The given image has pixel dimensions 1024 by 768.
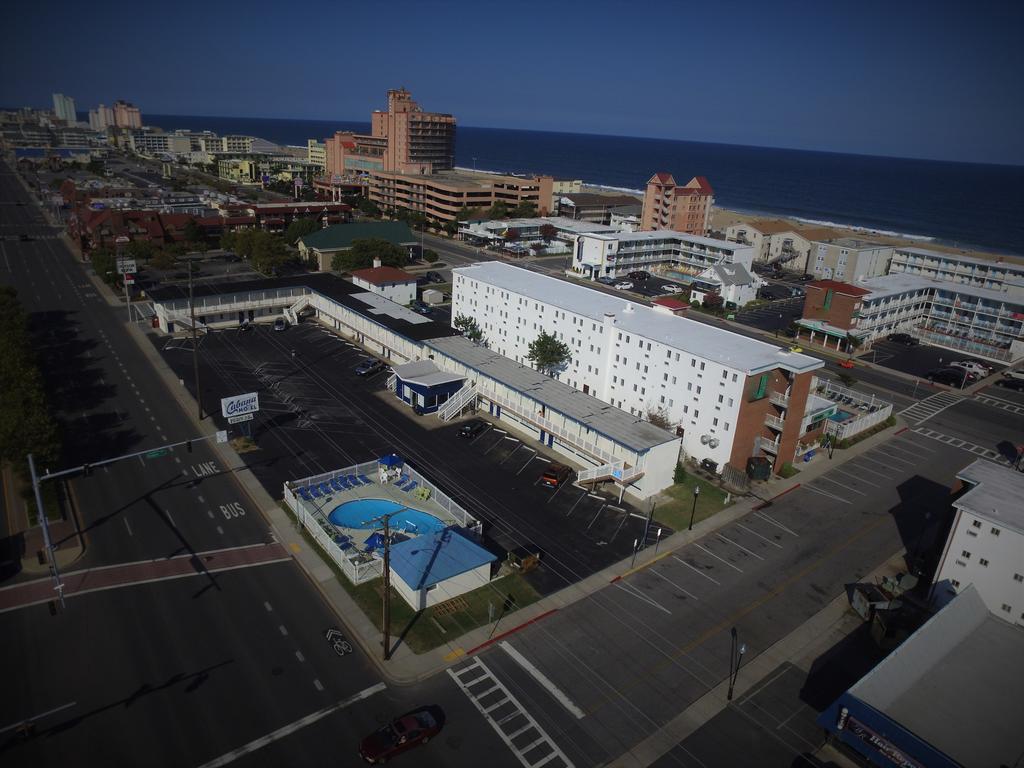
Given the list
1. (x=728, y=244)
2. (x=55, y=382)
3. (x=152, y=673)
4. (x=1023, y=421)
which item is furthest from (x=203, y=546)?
(x=728, y=244)

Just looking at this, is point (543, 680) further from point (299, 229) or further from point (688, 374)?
point (299, 229)

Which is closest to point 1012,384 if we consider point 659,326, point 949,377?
point 949,377

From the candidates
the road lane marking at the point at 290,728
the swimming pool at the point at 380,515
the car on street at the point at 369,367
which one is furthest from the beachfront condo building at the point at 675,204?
the road lane marking at the point at 290,728

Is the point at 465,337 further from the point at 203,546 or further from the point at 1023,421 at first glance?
the point at 1023,421

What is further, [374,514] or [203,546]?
[374,514]

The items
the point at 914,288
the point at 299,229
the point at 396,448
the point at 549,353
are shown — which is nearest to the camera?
the point at 396,448

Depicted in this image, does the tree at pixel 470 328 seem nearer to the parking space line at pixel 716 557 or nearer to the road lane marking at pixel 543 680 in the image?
the parking space line at pixel 716 557
